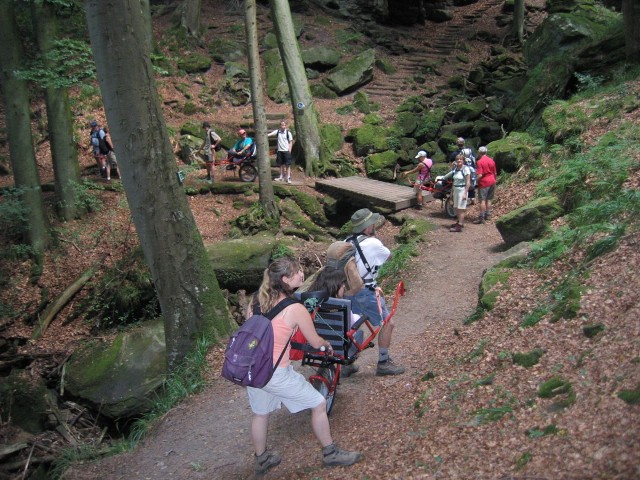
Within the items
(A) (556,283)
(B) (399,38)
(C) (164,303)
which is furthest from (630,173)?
(B) (399,38)

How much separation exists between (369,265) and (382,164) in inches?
470

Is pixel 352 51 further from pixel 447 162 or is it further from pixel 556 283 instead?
pixel 556 283

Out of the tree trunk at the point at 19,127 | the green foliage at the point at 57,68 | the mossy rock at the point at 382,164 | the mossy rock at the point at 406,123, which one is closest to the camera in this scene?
the green foliage at the point at 57,68

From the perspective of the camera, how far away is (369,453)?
16.7 feet

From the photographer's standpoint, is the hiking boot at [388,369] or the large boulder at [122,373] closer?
the hiking boot at [388,369]

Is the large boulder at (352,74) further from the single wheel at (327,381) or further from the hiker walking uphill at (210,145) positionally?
the single wheel at (327,381)

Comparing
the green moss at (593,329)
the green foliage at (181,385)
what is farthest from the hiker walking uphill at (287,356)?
the green foliage at (181,385)

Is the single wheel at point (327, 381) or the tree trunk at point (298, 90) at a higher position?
the tree trunk at point (298, 90)

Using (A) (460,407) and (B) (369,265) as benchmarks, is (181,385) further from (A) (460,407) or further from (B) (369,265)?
(A) (460,407)

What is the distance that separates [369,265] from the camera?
20.6 ft

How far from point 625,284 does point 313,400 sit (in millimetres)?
3030

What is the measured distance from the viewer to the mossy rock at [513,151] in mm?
13750

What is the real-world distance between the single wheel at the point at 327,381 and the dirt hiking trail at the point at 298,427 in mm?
240

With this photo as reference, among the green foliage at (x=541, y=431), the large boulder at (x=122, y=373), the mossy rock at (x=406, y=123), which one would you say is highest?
the mossy rock at (x=406, y=123)
